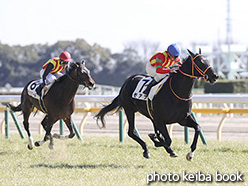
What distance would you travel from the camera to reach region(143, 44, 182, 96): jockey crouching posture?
22.9 feet

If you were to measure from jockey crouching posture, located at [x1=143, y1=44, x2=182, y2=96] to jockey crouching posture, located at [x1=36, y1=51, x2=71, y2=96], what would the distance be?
172 centimetres

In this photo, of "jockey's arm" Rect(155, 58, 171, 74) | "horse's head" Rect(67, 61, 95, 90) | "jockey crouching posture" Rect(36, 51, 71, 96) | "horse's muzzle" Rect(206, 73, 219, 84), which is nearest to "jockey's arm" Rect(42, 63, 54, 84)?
"jockey crouching posture" Rect(36, 51, 71, 96)

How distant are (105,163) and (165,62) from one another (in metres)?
1.54

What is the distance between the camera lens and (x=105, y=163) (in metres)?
6.91

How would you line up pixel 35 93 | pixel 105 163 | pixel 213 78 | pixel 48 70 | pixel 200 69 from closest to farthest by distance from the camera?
pixel 213 78 → pixel 200 69 → pixel 105 163 → pixel 48 70 → pixel 35 93

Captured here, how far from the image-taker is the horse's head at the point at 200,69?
20.7ft

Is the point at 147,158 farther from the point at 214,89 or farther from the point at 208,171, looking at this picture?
the point at 214,89

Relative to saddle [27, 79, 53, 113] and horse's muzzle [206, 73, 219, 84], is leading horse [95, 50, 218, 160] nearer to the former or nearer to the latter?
horse's muzzle [206, 73, 219, 84]

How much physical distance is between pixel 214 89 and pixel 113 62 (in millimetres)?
28170

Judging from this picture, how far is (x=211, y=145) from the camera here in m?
8.59

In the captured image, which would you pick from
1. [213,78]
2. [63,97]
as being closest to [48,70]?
[63,97]

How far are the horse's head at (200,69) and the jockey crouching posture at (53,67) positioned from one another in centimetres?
238

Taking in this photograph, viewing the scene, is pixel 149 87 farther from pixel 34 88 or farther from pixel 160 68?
pixel 34 88

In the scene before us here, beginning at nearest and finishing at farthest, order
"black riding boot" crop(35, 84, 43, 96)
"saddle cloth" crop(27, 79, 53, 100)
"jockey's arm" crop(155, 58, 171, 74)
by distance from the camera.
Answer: "jockey's arm" crop(155, 58, 171, 74)
"black riding boot" crop(35, 84, 43, 96)
"saddle cloth" crop(27, 79, 53, 100)
